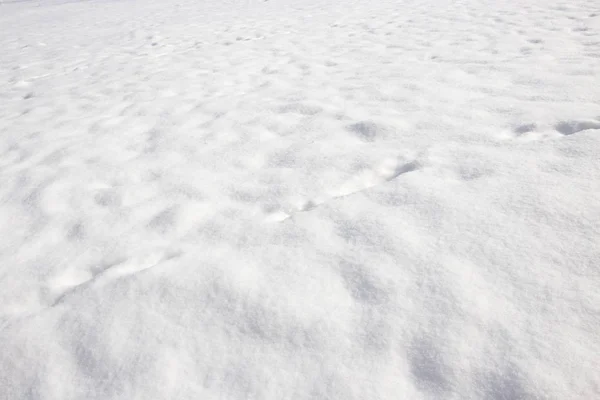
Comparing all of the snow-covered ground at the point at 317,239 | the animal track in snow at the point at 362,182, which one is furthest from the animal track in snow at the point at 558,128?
the animal track in snow at the point at 362,182

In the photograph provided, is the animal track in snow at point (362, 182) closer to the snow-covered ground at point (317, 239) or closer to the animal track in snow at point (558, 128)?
the snow-covered ground at point (317, 239)

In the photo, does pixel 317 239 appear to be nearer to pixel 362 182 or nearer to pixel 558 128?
pixel 362 182

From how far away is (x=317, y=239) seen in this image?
1372 millimetres

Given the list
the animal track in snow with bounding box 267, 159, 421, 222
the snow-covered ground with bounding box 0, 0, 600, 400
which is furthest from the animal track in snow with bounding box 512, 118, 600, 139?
the animal track in snow with bounding box 267, 159, 421, 222

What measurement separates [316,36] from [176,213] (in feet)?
13.4

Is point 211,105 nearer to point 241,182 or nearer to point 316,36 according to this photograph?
point 241,182

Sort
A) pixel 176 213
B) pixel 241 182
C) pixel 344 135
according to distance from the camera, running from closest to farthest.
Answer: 1. pixel 176 213
2. pixel 241 182
3. pixel 344 135

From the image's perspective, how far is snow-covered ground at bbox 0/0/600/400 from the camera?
972 mm

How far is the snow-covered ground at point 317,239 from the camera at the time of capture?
3.19ft

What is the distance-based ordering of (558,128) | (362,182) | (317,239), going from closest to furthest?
(317,239) → (362,182) → (558,128)

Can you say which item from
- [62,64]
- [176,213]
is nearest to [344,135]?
[176,213]

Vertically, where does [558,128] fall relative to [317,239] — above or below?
above

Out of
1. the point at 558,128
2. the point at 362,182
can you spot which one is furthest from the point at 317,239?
the point at 558,128

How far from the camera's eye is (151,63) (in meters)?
4.47
